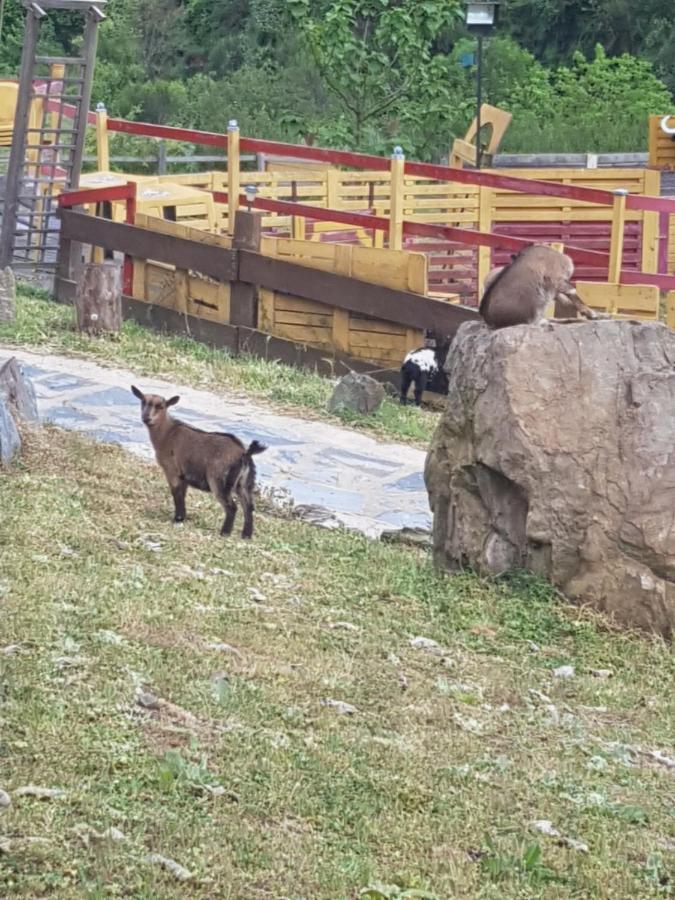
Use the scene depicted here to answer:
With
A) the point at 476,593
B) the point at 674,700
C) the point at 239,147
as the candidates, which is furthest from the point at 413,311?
the point at 674,700

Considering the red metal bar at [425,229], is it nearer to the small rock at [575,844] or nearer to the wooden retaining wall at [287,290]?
the wooden retaining wall at [287,290]

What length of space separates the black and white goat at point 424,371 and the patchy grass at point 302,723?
577cm

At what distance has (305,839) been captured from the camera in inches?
213

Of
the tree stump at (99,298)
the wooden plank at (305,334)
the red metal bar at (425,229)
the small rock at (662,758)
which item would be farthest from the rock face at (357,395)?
the small rock at (662,758)

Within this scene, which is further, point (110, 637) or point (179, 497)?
point (179, 497)

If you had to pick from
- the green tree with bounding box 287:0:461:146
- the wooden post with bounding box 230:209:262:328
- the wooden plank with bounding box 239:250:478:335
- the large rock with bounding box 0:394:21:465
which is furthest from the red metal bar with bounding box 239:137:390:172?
the large rock with bounding box 0:394:21:465

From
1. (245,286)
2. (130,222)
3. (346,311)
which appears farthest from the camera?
(130,222)

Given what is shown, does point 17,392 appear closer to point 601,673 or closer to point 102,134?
point 601,673

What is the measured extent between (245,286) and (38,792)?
12243 mm

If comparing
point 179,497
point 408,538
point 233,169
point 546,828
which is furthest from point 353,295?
point 546,828

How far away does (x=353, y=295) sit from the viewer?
53.9ft

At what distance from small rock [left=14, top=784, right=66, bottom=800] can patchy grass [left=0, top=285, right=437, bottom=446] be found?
8660 millimetres

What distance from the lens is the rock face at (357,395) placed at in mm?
14359

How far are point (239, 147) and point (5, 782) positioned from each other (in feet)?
47.0
